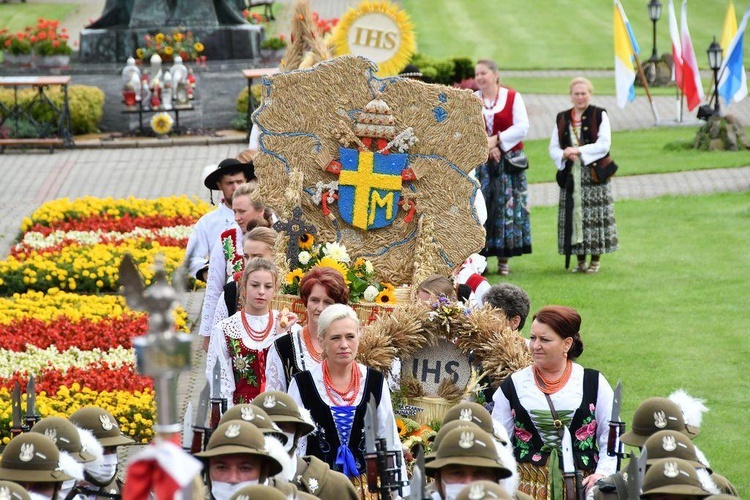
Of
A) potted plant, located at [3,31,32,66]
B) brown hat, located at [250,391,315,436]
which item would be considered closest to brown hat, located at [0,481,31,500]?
brown hat, located at [250,391,315,436]

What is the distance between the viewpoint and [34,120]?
26891 mm

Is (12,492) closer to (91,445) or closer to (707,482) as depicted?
(91,445)

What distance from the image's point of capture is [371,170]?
1011cm

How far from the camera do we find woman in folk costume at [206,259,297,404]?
884 cm

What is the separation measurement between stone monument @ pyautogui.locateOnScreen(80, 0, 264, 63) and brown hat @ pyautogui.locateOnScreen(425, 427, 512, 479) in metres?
23.2

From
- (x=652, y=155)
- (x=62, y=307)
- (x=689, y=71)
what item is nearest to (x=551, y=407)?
(x=62, y=307)

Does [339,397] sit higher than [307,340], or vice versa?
[307,340]

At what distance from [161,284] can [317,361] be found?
4476mm

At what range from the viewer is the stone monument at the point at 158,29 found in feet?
93.8

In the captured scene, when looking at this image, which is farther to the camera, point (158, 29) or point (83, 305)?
point (158, 29)

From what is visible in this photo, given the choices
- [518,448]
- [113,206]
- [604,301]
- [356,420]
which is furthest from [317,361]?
[113,206]

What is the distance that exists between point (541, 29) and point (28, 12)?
17139 mm

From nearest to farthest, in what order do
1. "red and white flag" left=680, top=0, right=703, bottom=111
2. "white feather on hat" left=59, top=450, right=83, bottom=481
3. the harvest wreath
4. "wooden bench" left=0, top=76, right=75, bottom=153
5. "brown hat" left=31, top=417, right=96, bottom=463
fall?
"white feather on hat" left=59, top=450, right=83, bottom=481 < "brown hat" left=31, top=417, right=96, bottom=463 < the harvest wreath < "wooden bench" left=0, top=76, right=75, bottom=153 < "red and white flag" left=680, top=0, right=703, bottom=111

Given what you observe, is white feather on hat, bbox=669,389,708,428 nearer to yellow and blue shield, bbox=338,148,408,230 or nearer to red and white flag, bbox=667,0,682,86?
yellow and blue shield, bbox=338,148,408,230
